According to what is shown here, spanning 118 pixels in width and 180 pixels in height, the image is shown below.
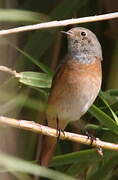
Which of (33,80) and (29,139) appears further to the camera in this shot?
(29,139)

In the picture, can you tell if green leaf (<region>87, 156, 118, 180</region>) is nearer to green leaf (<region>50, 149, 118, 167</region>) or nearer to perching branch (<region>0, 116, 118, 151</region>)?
green leaf (<region>50, 149, 118, 167</region>)

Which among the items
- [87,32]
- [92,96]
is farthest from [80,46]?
[92,96]

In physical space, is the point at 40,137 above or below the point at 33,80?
below

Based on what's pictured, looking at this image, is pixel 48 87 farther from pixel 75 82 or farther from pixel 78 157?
pixel 78 157

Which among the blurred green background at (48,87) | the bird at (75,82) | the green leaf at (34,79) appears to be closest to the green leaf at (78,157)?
the blurred green background at (48,87)

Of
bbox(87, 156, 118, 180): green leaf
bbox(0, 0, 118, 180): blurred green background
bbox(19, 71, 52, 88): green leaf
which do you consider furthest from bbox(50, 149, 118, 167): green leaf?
bbox(19, 71, 52, 88): green leaf

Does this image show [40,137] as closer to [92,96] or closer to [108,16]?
[92,96]

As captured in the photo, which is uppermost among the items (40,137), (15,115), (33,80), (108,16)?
(108,16)
